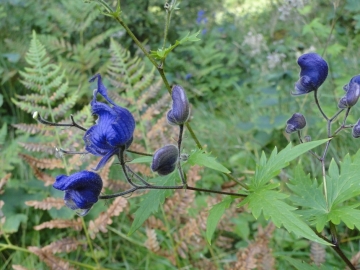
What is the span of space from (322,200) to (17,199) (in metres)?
1.92

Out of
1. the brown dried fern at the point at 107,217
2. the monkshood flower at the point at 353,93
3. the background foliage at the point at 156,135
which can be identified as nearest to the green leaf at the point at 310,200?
the background foliage at the point at 156,135

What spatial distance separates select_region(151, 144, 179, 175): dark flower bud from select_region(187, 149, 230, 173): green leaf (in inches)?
1.5

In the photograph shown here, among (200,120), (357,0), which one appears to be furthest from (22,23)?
(357,0)

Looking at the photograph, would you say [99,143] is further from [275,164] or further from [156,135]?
[156,135]

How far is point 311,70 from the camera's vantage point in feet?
4.08

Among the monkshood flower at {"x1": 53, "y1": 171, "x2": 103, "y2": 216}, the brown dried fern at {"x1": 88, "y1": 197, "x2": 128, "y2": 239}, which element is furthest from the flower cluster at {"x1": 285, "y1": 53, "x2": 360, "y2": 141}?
the brown dried fern at {"x1": 88, "y1": 197, "x2": 128, "y2": 239}

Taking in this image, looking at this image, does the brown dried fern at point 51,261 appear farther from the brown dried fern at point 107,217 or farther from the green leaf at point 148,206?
the green leaf at point 148,206

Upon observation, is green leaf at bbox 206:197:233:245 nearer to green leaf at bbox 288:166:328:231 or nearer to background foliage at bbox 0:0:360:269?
background foliage at bbox 0:0:360:269

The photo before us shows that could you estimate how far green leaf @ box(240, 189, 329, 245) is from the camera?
90 cm

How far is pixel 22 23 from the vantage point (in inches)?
181

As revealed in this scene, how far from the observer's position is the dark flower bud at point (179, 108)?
1.04m

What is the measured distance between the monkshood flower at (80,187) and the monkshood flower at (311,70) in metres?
0.63

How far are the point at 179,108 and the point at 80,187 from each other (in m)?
0.28

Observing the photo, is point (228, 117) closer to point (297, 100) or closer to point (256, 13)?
point (297, 100)
